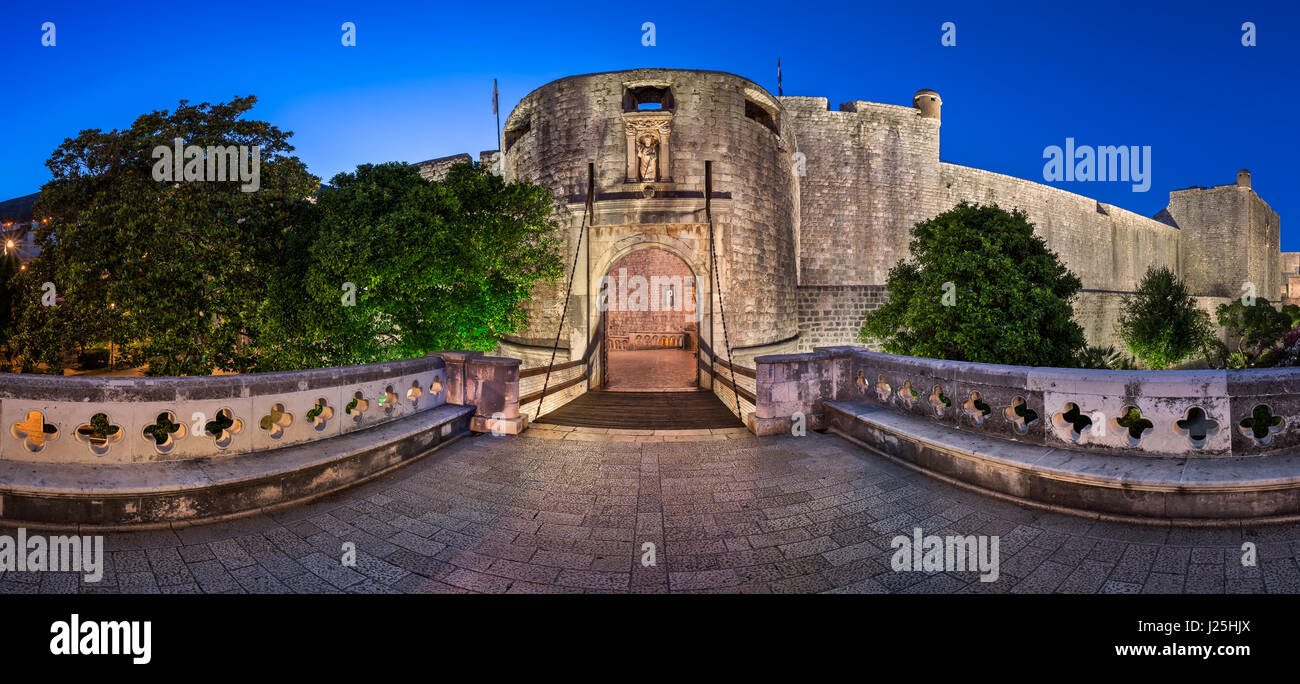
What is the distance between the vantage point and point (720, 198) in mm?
11336

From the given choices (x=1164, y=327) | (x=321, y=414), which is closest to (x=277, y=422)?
(x=321, y=414)

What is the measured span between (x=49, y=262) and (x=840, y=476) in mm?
12437

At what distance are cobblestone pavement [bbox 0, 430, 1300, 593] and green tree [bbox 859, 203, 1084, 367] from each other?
5324 mm

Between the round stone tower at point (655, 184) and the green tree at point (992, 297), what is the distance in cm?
383

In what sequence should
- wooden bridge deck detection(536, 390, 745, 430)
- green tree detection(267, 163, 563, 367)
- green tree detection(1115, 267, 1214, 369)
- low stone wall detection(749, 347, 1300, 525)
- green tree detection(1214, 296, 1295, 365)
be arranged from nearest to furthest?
low stone wall detection(749, 347, 1300, 525) → wooden bridge deck detection(536, 390, 745, 430) → green tree detection(267, 163, 563, 367) → green tree detection(1115, 267, 1214, 369) → green tree detection(1214, 296, 1295, 365)

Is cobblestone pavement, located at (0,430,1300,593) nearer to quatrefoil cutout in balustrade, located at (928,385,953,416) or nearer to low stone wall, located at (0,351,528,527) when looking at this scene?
low stone wall, located at (0,351,528,527)

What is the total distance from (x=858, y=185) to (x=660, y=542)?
19.9 metres

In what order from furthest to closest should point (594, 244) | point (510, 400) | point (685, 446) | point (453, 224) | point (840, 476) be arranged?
point (594, 244) → point (453, 224) → point (510, 400) → point (685, 446) → point (840, 476)

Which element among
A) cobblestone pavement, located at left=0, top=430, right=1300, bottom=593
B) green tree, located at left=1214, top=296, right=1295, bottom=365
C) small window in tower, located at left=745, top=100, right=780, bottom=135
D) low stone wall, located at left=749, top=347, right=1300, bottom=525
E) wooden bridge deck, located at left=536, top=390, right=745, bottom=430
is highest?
small window in tower, located at left=745, top=100, right=780, bottom=135

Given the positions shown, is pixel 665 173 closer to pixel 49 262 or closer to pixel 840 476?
pixel 840 476

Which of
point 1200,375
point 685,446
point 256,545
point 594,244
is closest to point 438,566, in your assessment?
point 256,545


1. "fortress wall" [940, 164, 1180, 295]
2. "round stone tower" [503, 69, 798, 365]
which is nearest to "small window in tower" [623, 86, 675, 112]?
"round stone tower" [503, 69, 798, 365]

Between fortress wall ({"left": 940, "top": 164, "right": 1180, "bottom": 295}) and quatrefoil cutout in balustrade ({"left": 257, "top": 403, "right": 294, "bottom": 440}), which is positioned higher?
fortress wall ({"left": 940, "top": 164, "right": 1180, "bottom": 295})

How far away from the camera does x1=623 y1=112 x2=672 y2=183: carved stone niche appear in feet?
36.7
